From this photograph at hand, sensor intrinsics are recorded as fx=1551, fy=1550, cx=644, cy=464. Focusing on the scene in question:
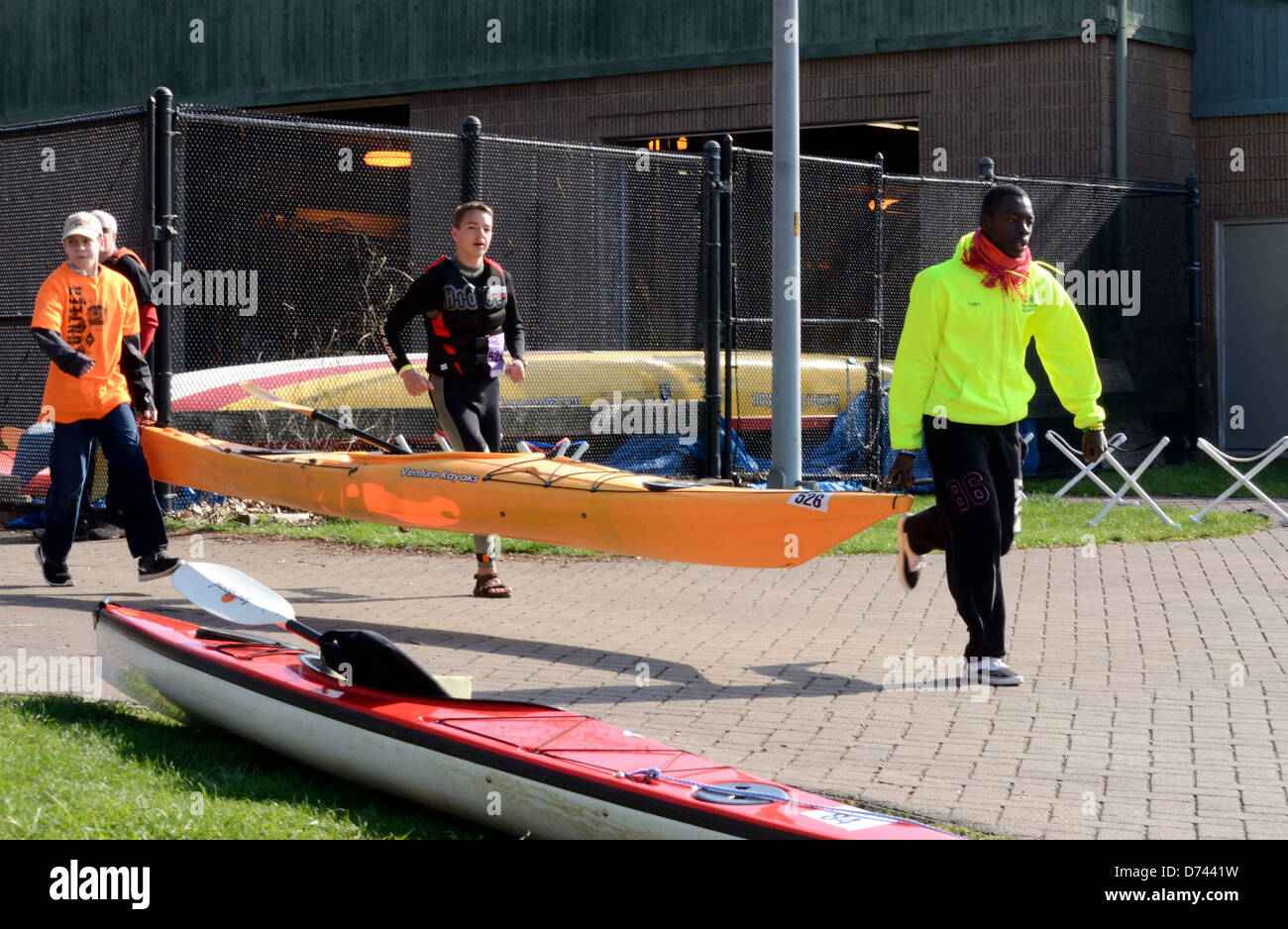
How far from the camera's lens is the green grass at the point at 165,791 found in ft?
14.1

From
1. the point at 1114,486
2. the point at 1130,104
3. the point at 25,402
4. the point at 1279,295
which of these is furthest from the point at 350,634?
the point at 1279,295

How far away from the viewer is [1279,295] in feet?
62.0

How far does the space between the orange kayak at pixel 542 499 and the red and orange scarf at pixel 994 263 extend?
1.06m

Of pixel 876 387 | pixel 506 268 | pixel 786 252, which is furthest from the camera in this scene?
pixel 876 387

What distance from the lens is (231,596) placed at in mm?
5562

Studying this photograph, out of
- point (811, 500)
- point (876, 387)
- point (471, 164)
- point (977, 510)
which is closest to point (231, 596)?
point (811, 500)

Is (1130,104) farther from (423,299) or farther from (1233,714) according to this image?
(1233,714)

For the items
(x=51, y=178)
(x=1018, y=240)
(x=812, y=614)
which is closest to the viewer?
(x=1018, y=240)

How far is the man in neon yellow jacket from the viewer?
6.66 metres

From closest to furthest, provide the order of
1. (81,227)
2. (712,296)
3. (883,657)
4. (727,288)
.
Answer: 1. (883,657)
2. (81,227)
3. (712,296)
4. (727,288)

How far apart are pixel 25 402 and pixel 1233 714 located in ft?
29.9

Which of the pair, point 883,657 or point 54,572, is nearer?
point 883,657

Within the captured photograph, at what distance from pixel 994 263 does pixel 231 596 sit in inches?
137

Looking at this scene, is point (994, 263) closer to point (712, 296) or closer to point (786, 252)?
point (786, 252)
